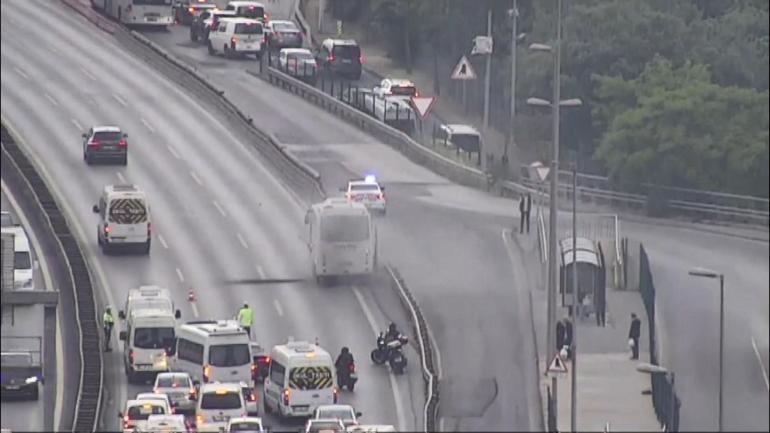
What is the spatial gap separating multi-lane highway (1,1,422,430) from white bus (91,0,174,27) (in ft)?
1.33

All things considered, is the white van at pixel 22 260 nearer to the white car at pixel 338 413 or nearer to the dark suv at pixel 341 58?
the dark suv at pixel 341 58

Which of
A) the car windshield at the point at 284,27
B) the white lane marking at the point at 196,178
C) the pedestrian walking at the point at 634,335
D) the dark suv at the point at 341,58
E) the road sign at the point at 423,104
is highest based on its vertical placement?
the car windshield at the point at 284,27

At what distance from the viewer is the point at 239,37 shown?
3597cm

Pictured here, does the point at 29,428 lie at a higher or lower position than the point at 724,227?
lower

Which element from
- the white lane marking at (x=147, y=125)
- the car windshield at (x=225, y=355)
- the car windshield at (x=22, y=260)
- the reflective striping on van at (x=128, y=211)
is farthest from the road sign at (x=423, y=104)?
the white lane marking at (x=147, y=125)

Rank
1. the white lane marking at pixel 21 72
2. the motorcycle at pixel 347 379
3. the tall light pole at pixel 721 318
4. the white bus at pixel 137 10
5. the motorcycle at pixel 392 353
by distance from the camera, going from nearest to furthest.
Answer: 1. the tall light pole at pixel 721 318
2. the motorcycle at pixel 347 379
3. the motorcycle at pixel 392 353
4. the white bus at pixel 137 10
5. the white lane marking at pixel 21 72

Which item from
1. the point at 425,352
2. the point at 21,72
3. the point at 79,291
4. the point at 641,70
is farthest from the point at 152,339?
the point at 21,72

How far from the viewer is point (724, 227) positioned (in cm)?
2311

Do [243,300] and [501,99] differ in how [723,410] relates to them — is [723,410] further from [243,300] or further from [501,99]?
[243,300]

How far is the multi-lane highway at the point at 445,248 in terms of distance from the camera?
25547 mm

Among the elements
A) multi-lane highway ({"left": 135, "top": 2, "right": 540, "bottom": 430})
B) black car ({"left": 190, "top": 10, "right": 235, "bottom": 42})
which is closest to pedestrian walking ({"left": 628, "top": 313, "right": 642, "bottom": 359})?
multi-lane highway ({"left": 135, "top": 2, "right": 540, "bottom": 430})

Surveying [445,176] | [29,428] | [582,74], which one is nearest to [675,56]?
[582,74]

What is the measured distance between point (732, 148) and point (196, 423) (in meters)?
6.12

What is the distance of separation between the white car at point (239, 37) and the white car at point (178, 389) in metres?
9.47
